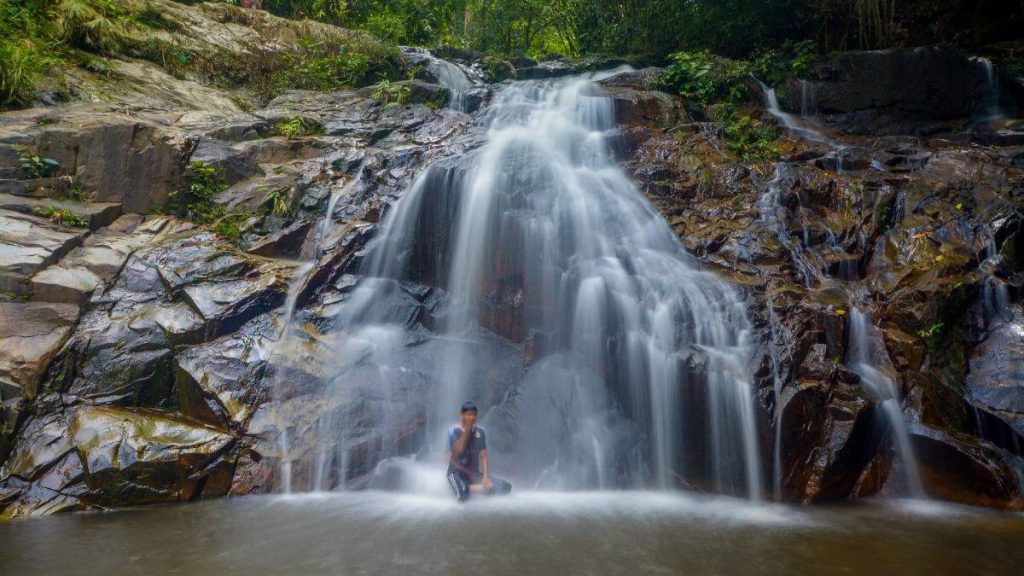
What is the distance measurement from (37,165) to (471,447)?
293 inches

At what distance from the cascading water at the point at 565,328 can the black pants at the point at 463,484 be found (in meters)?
0.51

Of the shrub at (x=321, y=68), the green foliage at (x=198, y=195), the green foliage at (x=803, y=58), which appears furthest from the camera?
the shrub at (x=321, y=68)

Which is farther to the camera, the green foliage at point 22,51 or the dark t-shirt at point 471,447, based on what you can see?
the green foliage at point 22,51

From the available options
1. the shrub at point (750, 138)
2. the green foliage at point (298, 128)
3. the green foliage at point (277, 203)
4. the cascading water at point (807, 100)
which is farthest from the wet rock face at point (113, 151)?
the cascading water at point (807, 100)

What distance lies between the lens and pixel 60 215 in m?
7.40

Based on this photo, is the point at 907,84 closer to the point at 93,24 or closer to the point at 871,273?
the point at 871,273

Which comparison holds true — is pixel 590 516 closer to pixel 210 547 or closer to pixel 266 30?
pixel 210 547

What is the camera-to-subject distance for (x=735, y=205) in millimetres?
8883

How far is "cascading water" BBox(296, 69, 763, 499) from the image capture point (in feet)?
20.8

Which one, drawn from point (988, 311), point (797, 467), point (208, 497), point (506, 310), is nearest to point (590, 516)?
point (797, 467)

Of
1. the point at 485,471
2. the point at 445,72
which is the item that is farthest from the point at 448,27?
the point at 485,471

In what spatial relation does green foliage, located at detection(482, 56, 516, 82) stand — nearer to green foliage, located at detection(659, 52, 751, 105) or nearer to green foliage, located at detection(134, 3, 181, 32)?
green foliage, located at detection(659, 52, 751, 105)

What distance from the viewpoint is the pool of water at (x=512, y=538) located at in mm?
4121

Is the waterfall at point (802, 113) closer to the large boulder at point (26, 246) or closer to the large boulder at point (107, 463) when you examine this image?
the large boulder at point (107, 463)
